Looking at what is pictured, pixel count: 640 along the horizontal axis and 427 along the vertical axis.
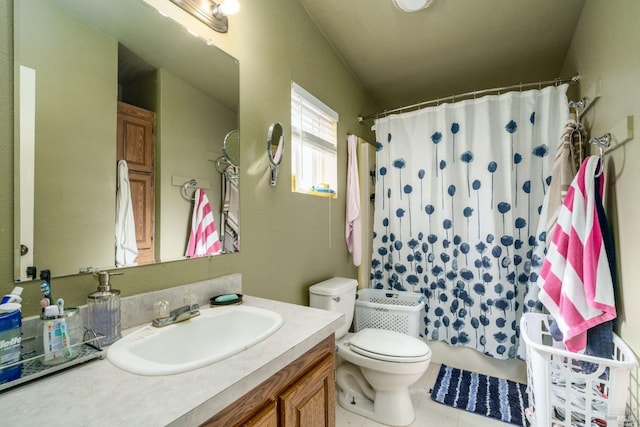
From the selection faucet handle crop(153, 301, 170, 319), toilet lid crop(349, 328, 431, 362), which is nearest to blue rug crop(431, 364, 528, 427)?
toilet lid crop(349, 328, 431, 362)

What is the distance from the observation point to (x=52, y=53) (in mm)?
770

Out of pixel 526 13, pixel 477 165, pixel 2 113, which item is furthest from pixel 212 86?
pixel 526 13

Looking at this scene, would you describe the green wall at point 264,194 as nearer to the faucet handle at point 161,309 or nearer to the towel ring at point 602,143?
the faucet handle at point 161,309

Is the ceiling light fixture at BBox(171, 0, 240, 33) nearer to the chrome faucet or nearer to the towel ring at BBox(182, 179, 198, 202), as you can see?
the towel ring at BBox(182, 179, 198, 202)

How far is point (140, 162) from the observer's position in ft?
3.15

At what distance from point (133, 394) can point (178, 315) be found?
0.40 m

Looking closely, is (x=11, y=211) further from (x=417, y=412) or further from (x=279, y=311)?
(x=417, y=412)

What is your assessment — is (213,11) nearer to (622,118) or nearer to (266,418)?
(266,418)

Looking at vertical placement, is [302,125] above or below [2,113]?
above

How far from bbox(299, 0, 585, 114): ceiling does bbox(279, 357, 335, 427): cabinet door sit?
2045 mm

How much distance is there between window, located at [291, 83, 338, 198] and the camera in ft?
5.95

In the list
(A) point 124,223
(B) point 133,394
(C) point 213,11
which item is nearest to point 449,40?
(C) point 213,11

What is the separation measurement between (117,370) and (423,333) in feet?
7.47

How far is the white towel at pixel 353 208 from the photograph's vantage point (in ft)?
7.65
